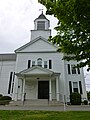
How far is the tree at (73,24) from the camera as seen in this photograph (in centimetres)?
622

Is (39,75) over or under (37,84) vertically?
over

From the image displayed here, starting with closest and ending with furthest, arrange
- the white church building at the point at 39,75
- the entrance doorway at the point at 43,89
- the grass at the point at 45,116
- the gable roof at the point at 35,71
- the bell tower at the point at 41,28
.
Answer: the grass at the point at 45,116 < the gable roof at the point at 35,71 < the white church building at the point at 39,75 < the entrance doorway at the point at 43,89 < the bell tower at the point at 41,28

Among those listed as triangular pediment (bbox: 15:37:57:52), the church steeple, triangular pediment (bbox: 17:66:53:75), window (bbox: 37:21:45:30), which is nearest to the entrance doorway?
triangular pediment (bbox: 17:66:53:75)

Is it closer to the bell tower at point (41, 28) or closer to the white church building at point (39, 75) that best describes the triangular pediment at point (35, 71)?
the white church building at point (39, 75)

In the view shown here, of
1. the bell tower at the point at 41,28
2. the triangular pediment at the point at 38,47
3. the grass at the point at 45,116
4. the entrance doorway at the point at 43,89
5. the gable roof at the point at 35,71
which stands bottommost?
the grass at the point at 45,116

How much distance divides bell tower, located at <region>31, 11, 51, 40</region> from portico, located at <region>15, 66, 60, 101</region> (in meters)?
8.34

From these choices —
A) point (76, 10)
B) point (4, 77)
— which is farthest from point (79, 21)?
point (4, 77)

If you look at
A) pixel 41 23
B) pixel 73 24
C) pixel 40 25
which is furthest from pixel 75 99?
pixel 41 23

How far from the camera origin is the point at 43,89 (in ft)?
69.8

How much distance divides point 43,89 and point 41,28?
37.9 feet

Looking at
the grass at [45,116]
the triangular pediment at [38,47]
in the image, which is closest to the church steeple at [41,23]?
the triangular pediment at [38,47]

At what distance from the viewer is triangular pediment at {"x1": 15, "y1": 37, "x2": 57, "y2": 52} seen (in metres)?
23.1

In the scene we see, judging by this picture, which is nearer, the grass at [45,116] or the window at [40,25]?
the grass at [45,116]

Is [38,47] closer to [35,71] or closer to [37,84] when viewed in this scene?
[35,71]
